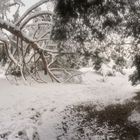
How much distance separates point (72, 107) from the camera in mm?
10695

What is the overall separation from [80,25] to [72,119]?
4043 millimetres

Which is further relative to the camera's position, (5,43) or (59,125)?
(5,43)

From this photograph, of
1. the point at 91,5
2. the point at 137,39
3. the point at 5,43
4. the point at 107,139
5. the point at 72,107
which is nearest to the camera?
the point at 91,5

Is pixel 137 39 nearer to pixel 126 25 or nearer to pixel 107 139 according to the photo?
pixel 126 25

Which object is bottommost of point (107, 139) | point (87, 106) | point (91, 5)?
point (107, 139)

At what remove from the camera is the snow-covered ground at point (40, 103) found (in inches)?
363

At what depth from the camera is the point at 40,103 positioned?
10.8m

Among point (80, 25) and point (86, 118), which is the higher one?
point (80, 25)

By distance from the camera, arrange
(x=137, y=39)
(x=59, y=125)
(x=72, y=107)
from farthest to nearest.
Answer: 1. (x=72, y=107)
2. (x=59, y=125)
3. (x=137, y=39)

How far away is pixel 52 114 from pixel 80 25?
4.19 meters

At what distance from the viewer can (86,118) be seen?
396 inches

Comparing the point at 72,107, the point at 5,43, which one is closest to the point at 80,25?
the point at 72,107

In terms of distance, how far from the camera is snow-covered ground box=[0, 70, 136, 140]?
9219 millimetres

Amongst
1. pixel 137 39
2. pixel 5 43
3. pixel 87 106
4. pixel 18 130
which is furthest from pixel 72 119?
pixel 5 43
